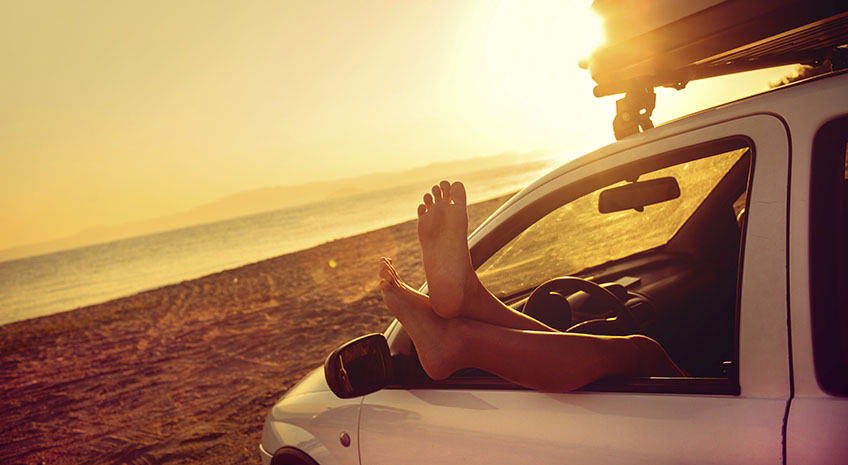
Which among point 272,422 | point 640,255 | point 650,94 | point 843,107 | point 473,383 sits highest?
point 650,94

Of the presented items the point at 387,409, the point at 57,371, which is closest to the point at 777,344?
the point at 387,409

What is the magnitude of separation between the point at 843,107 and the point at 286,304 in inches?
406

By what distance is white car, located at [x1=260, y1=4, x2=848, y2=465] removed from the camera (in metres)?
0.97

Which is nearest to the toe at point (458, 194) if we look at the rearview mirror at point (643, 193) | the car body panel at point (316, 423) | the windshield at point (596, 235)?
the windshield at point (596, 235)

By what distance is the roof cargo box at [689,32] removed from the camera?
1.19 m

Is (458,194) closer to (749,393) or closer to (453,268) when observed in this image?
(453,268)

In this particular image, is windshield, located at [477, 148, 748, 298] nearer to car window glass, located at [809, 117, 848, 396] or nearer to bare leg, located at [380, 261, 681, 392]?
bare leg, located at [380, 261, 681, 392]

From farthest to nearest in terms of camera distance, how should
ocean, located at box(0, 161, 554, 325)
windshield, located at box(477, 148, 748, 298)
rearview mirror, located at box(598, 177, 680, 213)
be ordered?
ocean, located at box(0, 161, 554, 325)
windshield, located at box(477, 148, 748, 298)
rearview mirror, located at box(598, 177, 680, 213)

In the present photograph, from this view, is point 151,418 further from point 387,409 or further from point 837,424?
point 837,424

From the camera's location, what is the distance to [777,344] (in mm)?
1000

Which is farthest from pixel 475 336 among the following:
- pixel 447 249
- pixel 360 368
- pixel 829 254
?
pixel 829 254

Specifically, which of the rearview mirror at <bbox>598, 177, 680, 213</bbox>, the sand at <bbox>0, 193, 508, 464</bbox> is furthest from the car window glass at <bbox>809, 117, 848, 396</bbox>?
the sand at <bbox>0, 193, 508, 464</bbox>

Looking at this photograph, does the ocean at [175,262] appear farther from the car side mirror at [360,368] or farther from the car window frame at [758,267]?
the car window frame at [758,267]

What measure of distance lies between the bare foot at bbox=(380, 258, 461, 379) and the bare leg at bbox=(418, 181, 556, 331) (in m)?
0.05
